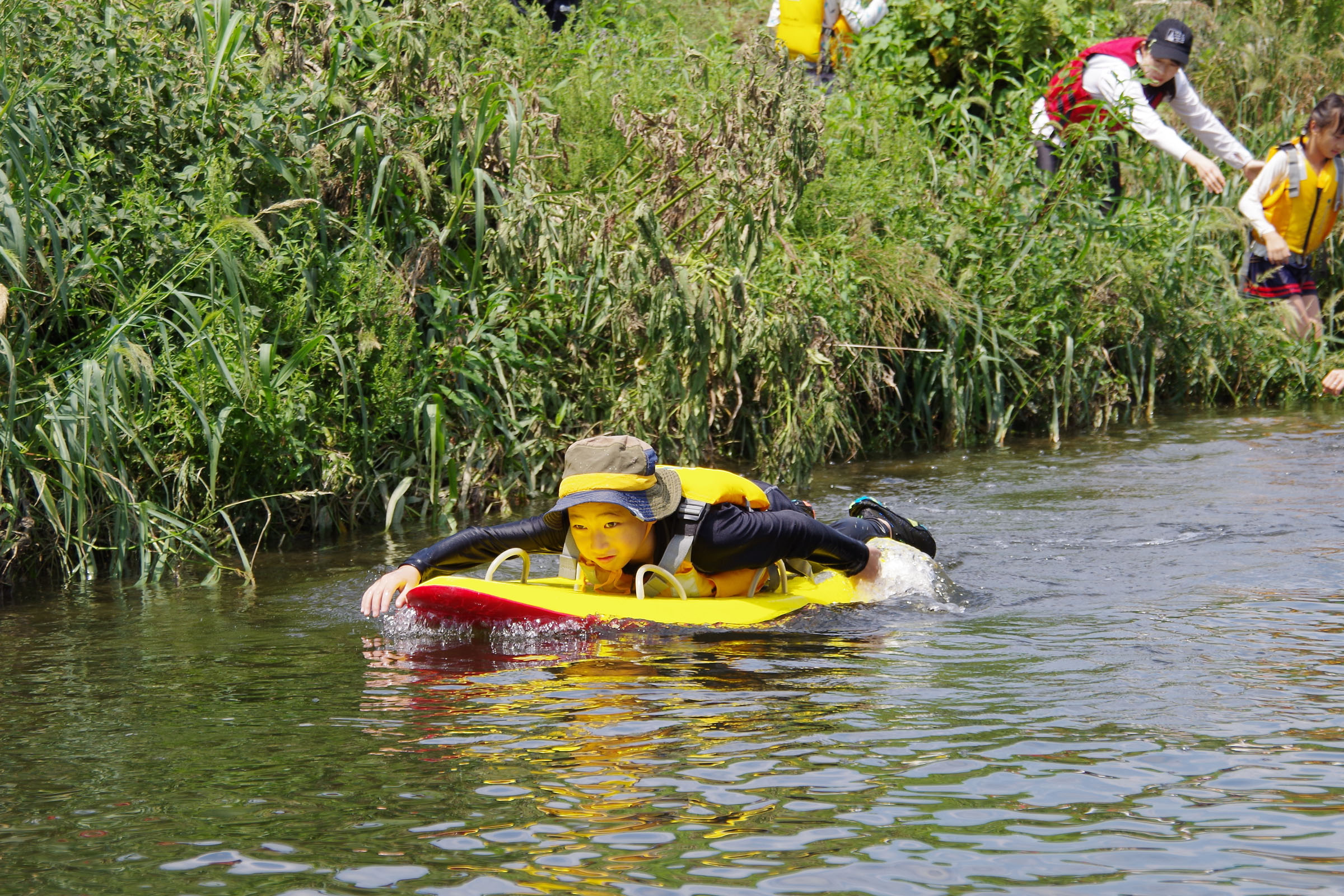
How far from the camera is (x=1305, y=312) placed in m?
9.80

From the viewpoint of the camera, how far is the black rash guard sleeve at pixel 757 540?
Answer: 16.6 ft

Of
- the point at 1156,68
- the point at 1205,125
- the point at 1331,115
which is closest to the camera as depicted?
the point at 1331,115

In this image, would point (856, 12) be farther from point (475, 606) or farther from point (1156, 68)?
point (475, 606)

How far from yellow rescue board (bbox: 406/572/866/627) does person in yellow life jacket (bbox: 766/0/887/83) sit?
253 inches

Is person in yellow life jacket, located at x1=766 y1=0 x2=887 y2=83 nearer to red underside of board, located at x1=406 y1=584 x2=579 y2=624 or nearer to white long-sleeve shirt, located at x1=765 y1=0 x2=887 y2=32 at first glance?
white long-sleeve shirt, located at x1=765 y1=0 x2=887 y2=32

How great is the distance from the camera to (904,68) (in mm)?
11234

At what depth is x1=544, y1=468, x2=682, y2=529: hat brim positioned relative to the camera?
4.77 m

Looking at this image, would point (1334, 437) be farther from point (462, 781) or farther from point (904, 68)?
point (462, 781)

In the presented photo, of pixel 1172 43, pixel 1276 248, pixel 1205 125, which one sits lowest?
pixel 1276 248

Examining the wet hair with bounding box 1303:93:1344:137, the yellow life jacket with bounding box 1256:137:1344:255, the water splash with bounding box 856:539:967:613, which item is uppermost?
the wet hair with bounding box 1303:93:1344:137

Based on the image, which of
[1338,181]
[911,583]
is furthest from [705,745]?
[1338,181]

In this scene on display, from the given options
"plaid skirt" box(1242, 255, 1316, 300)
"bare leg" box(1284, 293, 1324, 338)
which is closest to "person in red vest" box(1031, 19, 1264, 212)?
"plaid skirt" box(1242, 255, 1316, 300)

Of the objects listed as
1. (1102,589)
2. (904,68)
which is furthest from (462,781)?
(904,68)

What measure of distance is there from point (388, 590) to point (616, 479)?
0.88 m
